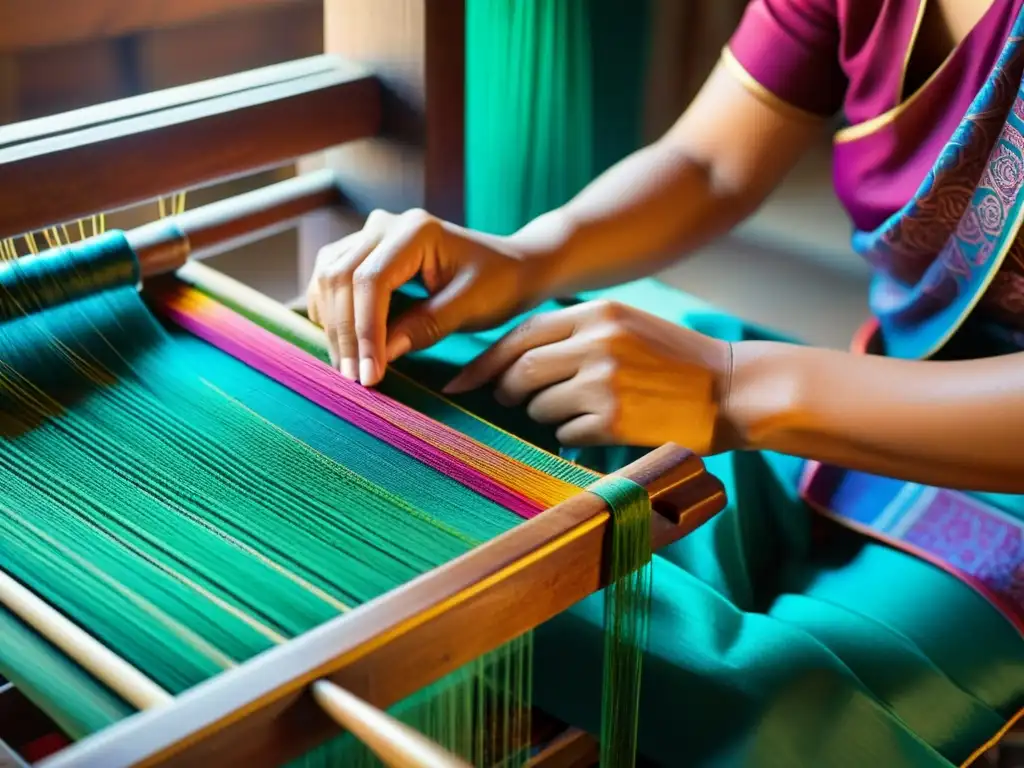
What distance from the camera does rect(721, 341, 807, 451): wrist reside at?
1007 mm

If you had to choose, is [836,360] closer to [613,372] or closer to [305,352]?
[613,372]

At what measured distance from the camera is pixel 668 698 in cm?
95

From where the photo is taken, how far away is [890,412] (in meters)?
1.00

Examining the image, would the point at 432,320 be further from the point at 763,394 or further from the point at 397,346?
the point at 763,394

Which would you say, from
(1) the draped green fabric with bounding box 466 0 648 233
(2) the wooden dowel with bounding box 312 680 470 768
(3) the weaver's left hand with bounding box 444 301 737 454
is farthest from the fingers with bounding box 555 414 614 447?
(1) the draped green fabric with bounding box 466 0 648 233

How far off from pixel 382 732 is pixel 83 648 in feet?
0.63

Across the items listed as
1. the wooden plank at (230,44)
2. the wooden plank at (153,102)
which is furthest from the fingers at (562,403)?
the wooden plank at (230,44)

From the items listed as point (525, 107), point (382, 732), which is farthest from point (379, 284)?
Result: point (525, 107)

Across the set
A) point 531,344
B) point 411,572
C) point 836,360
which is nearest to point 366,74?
point 531,344

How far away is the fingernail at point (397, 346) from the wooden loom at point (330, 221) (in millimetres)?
129

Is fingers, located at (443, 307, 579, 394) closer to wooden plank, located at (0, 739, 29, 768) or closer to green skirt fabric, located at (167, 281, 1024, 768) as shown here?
green skirt fabric, located at (167, 281, 1024, 768)

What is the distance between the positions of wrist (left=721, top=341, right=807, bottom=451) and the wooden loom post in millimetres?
474

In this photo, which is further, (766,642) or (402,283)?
(402,283)

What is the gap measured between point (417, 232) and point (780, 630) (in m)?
0.43
